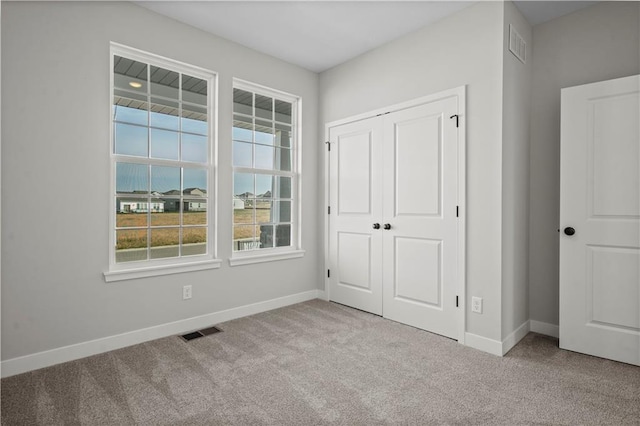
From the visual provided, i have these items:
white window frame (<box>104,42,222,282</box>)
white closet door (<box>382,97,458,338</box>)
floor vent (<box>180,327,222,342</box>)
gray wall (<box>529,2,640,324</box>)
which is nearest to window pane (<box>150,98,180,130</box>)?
white window frame (<box>104,42,222,282</box>)

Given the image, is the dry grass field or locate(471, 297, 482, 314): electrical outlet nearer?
locate(471, 297, 482, 314): electrical outlet

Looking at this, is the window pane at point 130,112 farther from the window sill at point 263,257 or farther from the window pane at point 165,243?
the window sill at point 263,257

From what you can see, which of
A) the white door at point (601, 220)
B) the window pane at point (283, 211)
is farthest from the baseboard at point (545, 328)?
the window pane at point (283, 211)

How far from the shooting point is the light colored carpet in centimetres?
185

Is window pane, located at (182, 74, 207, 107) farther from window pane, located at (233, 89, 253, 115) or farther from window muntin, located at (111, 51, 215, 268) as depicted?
window pane, located at (233, 89, 253, 115)

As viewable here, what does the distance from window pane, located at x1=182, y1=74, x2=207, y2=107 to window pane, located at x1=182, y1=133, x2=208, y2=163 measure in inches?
13.5

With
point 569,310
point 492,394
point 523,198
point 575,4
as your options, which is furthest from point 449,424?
point 575,4

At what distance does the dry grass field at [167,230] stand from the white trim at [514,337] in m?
2.58

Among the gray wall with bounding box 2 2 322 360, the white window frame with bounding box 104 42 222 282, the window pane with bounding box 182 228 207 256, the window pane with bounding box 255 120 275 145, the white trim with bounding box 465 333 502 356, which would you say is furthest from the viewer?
the window pane with bounding box 255 120 275 145

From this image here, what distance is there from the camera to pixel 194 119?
325 cm

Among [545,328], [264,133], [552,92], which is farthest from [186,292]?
[552,92]

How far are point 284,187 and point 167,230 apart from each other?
1428 millimetres

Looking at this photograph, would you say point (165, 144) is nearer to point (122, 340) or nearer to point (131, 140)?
point (131, 140)

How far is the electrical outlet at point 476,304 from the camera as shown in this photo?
2738mm
